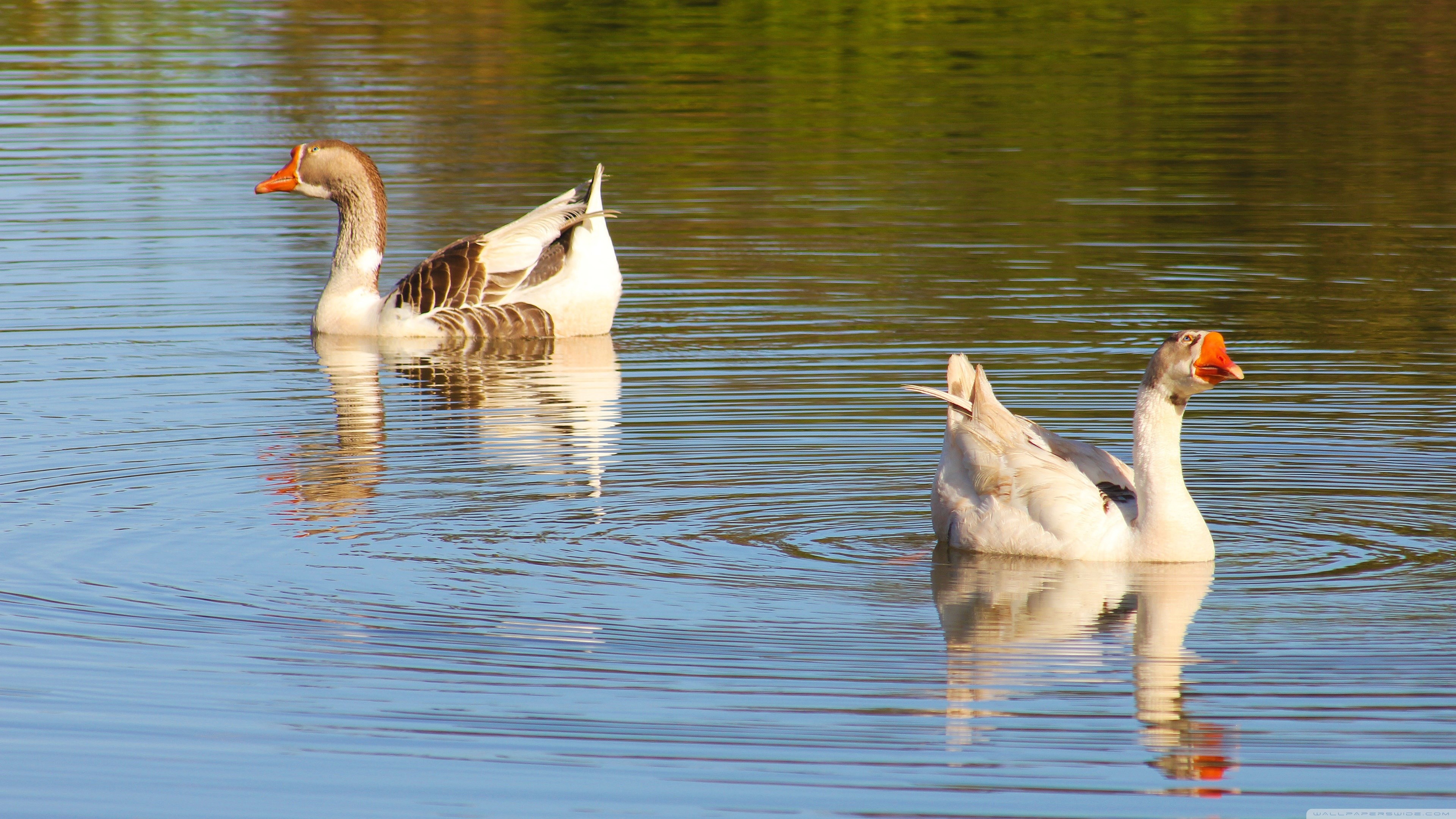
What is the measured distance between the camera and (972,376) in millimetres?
10102

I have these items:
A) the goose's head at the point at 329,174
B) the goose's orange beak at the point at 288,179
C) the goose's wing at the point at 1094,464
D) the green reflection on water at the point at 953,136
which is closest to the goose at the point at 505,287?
the goose's head at the point at 329,174

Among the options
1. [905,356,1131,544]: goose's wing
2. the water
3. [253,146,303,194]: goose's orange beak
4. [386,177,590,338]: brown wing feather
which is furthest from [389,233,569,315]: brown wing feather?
[905,356,1131,544]: goose's wing

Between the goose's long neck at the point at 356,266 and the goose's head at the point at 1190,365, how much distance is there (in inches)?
375

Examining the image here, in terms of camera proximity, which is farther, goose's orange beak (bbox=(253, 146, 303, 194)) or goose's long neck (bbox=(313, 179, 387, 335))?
goose's orange beak (bbox=(253, 146, 303, 194))

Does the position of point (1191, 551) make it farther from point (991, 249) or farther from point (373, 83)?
point (373, 83)

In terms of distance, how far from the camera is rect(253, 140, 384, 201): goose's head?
1822cm

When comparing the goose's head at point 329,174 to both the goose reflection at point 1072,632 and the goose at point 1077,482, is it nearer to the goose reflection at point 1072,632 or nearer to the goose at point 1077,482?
the goose at point 1077,482

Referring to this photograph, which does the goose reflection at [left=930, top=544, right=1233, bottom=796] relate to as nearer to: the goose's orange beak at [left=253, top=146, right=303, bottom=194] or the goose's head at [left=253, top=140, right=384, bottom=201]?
the goose's head at [left=253, top=140, right=384, bottom=201]

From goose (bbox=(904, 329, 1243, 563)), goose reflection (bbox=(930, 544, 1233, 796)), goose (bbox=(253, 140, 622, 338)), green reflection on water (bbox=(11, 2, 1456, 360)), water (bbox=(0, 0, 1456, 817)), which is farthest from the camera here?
green reflection on water (bbox=(11, 2, 1456, 360))

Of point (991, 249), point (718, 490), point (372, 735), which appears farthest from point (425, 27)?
point (372, 735)

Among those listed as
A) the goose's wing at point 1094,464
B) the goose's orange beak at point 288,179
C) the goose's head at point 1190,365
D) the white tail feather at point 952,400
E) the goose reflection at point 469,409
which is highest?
the goose's orange beak at point 288,179

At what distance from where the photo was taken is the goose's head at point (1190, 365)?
9.06 metres

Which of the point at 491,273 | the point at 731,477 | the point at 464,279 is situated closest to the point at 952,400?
the point at 731,477

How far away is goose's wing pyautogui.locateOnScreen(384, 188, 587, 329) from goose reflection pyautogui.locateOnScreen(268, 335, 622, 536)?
231 millimetres
